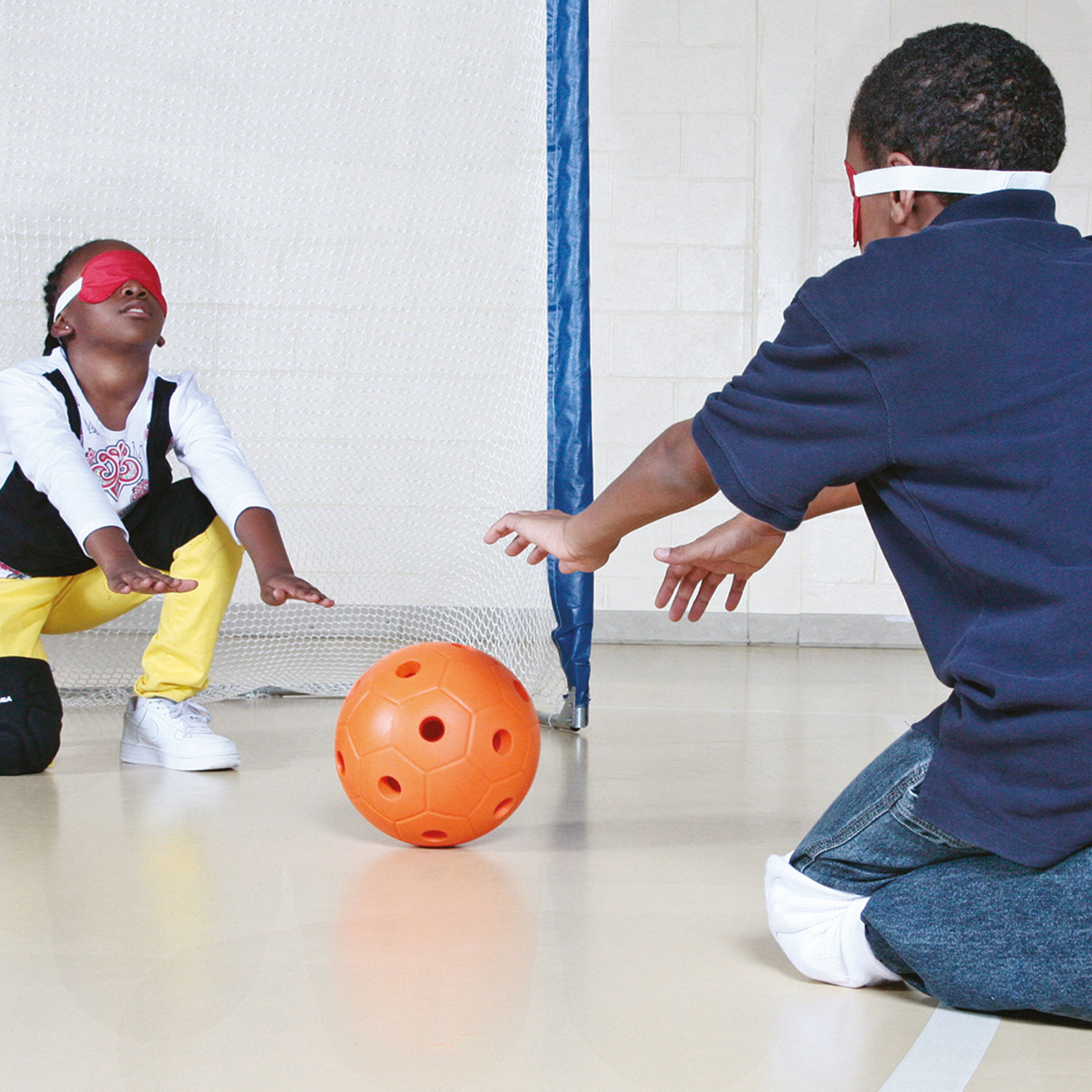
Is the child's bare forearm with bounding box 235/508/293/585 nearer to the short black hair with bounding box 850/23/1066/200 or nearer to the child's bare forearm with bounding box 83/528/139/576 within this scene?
the child's bare forearm with bounding box 83/528/139/576

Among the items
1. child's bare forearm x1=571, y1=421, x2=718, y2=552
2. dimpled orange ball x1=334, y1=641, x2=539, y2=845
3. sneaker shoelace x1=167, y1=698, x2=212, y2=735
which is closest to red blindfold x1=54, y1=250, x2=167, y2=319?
sneaker shoelace x1=167, y1=698, x2=212, y2=735

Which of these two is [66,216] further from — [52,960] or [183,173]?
[52,960]

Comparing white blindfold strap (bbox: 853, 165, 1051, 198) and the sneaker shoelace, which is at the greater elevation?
white blindfold strap (bbox: 853, 165, 1051, 198)

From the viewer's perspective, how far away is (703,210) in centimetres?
480

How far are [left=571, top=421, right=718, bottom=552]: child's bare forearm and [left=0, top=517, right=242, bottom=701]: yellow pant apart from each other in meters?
1.26

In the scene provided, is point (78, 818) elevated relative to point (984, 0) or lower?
lower

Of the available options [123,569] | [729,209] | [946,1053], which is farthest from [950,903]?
[729,209]

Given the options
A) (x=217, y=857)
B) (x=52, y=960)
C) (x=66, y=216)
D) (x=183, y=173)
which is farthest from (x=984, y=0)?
(x=52, y=960)

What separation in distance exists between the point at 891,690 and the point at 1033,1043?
8.04 ft

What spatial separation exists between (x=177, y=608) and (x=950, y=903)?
68.4 inches

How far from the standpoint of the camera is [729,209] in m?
4.80

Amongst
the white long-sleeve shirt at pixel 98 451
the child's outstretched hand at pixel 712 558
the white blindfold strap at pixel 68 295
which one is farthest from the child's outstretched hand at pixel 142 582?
the child's outstretched hand at pixel 712 558

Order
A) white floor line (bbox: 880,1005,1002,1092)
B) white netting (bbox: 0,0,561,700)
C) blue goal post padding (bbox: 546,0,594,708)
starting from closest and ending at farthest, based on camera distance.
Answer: white floor line (bbox: 880,1005,1002,1092)
blue goal post padding (bbox: 546,0,594,708)
white netting (bbox: 0,0,561,700)

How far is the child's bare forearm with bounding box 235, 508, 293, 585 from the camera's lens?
2342mm
